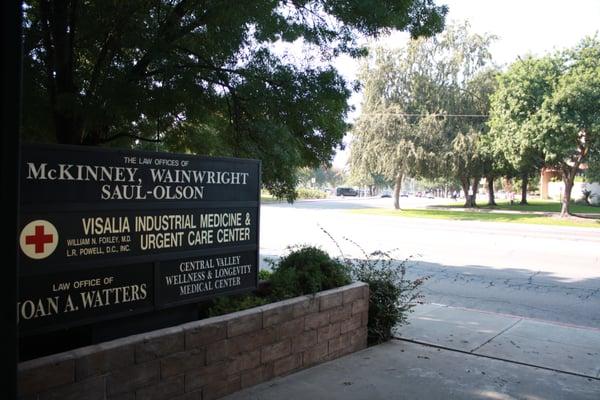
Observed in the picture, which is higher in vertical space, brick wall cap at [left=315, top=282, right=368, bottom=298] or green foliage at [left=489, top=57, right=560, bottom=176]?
green foliage at [left=489, top=57, right=560, bottom=176]

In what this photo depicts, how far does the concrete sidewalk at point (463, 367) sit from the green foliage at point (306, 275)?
80cm

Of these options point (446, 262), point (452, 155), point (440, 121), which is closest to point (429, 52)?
point (440, 121)

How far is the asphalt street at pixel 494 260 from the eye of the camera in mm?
8898

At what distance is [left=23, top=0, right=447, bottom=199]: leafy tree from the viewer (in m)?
5.27

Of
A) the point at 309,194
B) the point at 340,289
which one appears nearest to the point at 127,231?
the point at 340,289

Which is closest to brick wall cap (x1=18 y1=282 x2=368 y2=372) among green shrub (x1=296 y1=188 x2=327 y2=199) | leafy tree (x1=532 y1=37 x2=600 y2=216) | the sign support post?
the sign support post

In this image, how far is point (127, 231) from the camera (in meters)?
3.88

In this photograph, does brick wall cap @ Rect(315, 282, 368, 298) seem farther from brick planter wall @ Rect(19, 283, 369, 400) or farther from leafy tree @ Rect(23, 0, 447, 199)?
leafy tree @ Rect(23, 0, 447, 199)

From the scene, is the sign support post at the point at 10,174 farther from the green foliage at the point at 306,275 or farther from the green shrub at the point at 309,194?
the green shrub at the point at 309,194

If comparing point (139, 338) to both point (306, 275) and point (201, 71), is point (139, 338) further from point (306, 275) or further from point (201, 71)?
point (201, 71)

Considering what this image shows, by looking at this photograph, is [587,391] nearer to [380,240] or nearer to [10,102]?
[10,102]

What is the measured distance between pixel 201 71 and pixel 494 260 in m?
10.4

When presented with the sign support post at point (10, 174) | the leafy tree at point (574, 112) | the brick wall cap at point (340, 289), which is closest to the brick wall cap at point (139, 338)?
the brick wall cap at point (340, 289)

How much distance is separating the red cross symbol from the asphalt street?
22.2ft
